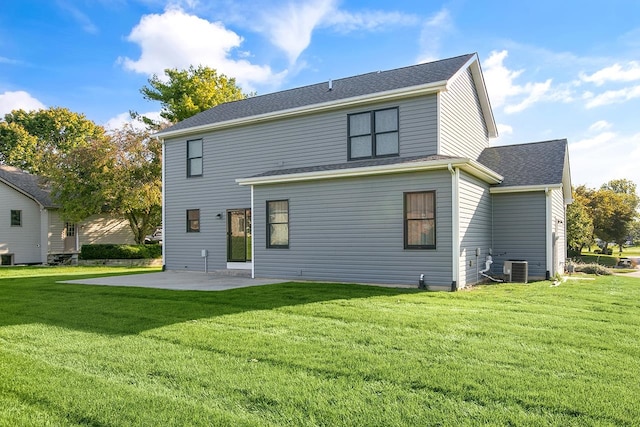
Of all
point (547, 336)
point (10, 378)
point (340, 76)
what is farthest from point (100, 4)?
point (547, 336)

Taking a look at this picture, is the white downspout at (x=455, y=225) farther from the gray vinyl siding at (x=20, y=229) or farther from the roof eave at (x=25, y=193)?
the gray vinyl siding at (x=20, y=229)

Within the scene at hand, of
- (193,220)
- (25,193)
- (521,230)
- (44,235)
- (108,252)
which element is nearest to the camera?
(521,230)

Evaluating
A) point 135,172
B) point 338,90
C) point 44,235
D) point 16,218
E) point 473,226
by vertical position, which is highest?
point 338,90

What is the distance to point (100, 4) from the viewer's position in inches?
508

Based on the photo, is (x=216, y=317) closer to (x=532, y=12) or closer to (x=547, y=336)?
(x=547, y=336)

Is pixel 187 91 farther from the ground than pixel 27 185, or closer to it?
farther from the ground

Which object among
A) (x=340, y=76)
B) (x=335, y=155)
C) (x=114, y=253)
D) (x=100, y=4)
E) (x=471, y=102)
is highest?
(x=100, y=4)

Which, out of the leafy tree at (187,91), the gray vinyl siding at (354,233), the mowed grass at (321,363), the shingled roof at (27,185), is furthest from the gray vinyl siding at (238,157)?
the leafy tree at (187,91)

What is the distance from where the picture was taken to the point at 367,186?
1130cm

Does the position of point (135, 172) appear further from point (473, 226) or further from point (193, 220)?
point (473, 226)

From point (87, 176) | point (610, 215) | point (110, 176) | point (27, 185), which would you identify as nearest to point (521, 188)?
point (110, 176)

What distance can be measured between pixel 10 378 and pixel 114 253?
19634 millimetres

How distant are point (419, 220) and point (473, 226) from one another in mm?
1744

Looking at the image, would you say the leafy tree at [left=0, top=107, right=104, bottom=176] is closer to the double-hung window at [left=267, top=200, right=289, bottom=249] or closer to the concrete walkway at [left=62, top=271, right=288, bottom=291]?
the concrete walkway at [left=62, top=271, right=288, bottom=291]
